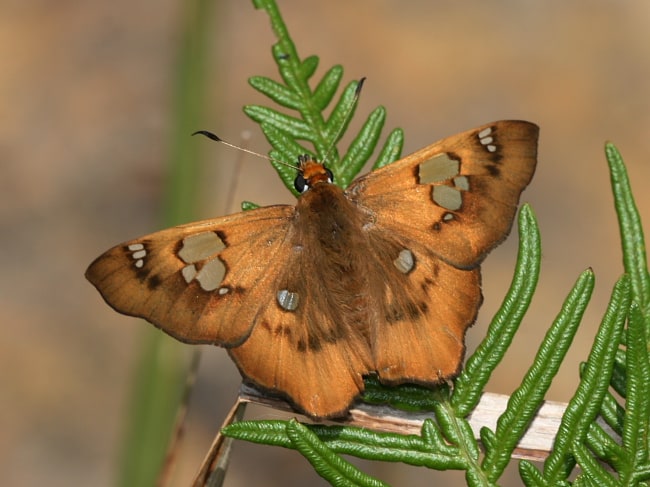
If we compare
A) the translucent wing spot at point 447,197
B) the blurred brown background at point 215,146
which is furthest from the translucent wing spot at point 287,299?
the blurred brown background at point 215,146

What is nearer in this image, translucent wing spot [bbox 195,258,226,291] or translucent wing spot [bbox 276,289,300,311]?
translucent wing spot [bbox 195,258,226,291]

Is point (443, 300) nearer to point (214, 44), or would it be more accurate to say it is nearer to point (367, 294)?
point (367, 294)

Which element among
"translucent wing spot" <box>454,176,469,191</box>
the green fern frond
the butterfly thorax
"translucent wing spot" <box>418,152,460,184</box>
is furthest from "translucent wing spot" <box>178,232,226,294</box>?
"translucent wing spot" <box>454,176,469,191</box>

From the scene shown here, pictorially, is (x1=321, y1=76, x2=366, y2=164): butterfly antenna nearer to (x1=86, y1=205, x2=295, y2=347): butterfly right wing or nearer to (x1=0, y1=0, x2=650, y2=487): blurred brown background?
(x1=86, y1=205, x2=295, y2=347): butterfly right wing

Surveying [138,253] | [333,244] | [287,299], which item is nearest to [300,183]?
[333,244]

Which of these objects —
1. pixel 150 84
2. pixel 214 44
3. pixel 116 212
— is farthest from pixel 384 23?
pixel 116 212

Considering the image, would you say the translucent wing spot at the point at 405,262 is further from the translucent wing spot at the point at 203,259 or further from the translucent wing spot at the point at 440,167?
the translucent wing spot at the point at 203,259
